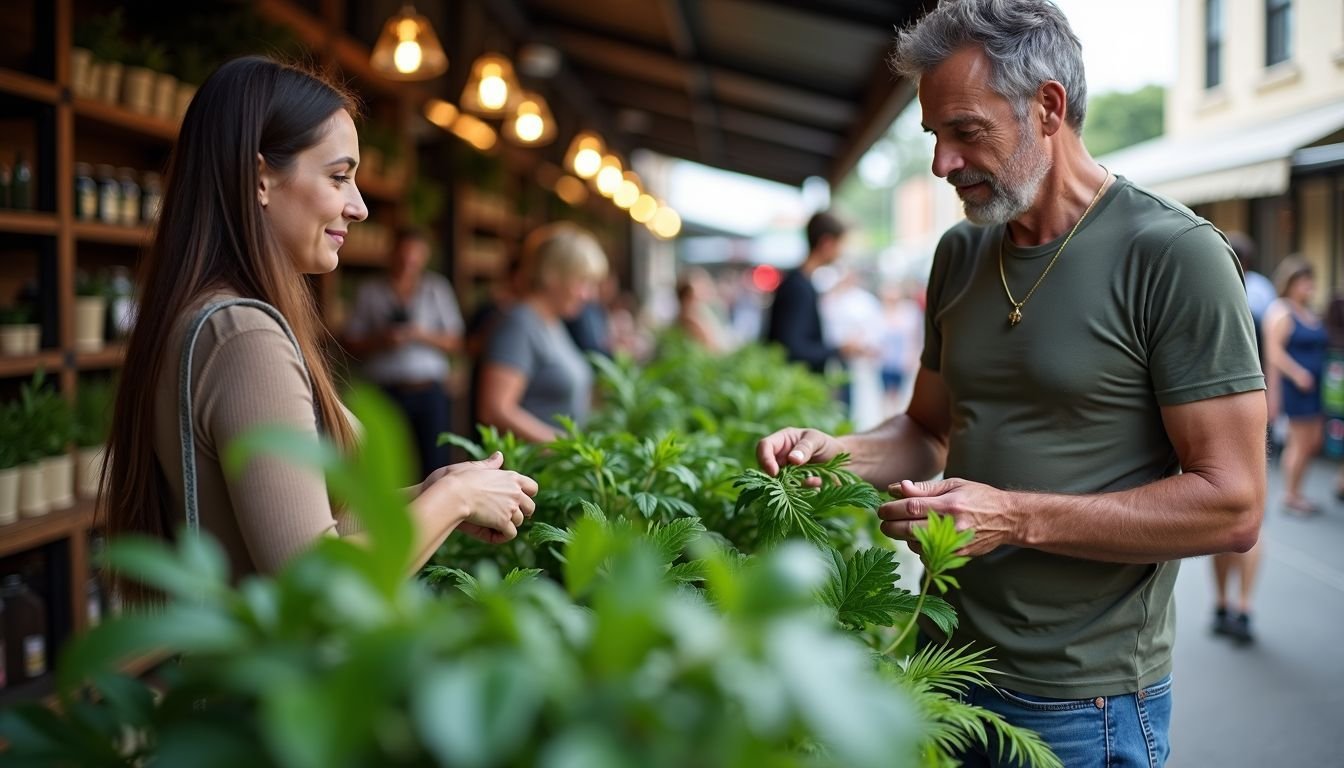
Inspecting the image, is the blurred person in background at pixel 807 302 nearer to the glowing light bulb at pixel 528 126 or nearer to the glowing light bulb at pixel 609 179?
the glowing light bulb at pixel 528 126

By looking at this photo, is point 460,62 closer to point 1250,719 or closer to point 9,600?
point 9,600

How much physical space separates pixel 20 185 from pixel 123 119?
561 millimetres

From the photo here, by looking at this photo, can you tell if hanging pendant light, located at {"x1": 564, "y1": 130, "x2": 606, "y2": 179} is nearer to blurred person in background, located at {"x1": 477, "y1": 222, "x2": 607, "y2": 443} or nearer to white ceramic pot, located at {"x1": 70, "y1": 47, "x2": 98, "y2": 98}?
blurred person in background, located at {"x1": 477, "y1": 222, "x2": 607, "y2": 443}

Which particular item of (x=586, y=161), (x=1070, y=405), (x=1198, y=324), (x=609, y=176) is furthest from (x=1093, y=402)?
(x=609, y=176)

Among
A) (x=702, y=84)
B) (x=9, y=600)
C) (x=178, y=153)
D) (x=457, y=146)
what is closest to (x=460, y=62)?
(x=457, y=146)

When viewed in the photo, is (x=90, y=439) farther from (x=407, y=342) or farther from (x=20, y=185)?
(x=407, y=342)

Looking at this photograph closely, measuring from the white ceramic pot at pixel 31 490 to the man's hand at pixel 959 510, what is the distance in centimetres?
277

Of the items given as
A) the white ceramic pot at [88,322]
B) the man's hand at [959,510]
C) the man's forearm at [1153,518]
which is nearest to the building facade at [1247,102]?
the man's forearm at [1153,518]

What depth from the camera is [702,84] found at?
10.8 meters

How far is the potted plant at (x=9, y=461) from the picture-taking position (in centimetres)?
299

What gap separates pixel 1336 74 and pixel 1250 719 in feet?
7.27

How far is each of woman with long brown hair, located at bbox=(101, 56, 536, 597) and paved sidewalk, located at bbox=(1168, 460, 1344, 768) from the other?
234cm

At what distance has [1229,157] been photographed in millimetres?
4223

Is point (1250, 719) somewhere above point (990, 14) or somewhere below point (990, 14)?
below
